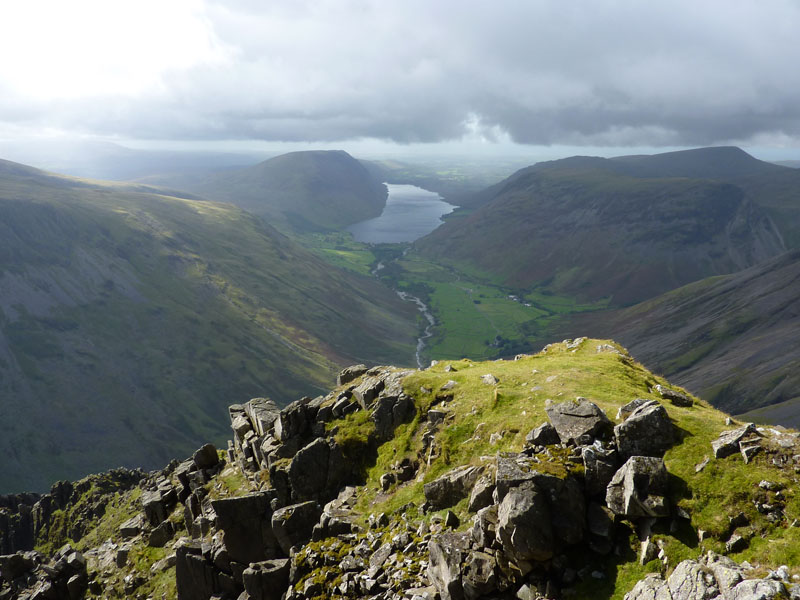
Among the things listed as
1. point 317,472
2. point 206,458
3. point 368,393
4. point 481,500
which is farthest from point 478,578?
point 206,458

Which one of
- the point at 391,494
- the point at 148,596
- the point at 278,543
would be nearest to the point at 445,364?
the point at 391,494

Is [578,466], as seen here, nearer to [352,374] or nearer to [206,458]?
[352,374]

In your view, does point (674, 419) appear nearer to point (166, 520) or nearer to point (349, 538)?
point (349, 538)

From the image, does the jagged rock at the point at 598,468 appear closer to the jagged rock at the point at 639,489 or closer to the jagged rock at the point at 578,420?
the jagged rock at the point at 639,489

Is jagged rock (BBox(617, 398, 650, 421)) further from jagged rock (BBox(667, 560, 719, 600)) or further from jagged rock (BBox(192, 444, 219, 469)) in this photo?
jagged rock (BBox(192, 444, 219, 469))

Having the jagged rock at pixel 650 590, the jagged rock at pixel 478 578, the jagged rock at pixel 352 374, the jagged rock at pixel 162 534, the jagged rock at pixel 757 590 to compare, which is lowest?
the jagged rock at pixel 162 534

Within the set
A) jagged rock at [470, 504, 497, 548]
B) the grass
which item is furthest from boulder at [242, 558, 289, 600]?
jagged rock at [470, 504, 497, 548]

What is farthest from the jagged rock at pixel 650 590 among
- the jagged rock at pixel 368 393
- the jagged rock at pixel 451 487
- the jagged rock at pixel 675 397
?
the jagged rock at pixel 368 393
